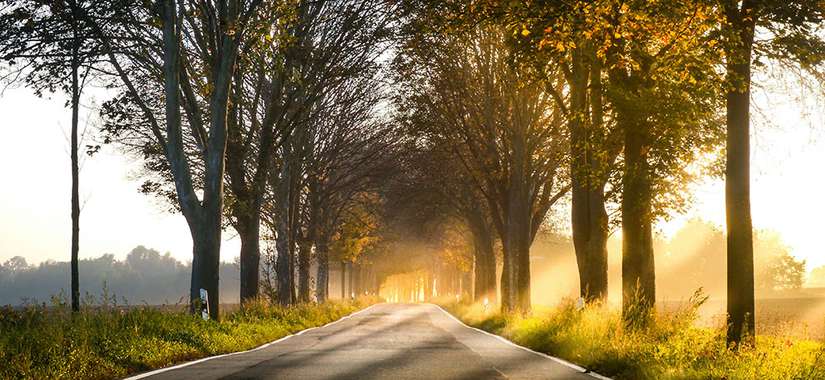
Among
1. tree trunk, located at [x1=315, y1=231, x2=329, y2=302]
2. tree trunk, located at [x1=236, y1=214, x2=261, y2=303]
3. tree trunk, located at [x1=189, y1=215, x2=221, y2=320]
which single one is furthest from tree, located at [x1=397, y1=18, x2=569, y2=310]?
tree trunk, located at [x1=315, y1=231, x2=329, y2=302]

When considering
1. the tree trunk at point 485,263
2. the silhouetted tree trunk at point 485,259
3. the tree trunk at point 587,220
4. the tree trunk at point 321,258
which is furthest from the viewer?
the tree trunk at point 321,258

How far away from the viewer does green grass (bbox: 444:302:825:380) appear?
10.7 meters

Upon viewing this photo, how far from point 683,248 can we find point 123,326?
14878 centimetres

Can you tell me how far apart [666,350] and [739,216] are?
2224mm

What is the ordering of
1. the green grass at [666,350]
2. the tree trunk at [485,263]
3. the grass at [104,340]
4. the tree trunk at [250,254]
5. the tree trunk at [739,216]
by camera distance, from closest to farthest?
the green grass at [666,350] → the grass at [104,340] → the tree trunk at [739,216] → the tree trunk at [250,254] → the tree trunk at [485,263]

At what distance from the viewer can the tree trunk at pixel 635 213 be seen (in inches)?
715

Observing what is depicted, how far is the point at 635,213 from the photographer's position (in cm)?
1886

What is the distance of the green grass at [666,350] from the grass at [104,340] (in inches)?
258

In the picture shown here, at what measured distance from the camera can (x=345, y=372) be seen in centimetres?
1193

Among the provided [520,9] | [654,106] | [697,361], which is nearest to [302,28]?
[654,106]

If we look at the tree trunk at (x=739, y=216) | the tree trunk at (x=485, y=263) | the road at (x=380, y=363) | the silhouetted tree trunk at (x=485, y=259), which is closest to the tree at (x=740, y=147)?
the tree trunk at (x=739, y=216)

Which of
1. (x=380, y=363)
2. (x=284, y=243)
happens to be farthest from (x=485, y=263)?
(x=380, y=363)

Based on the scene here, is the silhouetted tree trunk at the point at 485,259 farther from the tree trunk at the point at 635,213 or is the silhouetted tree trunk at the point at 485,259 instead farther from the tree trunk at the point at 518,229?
the tree trunk at the point at 635,213

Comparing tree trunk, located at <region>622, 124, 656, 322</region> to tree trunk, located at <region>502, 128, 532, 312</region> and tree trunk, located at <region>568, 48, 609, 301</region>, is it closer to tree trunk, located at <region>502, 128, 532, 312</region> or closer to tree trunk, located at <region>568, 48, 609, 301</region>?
tree trunk, located at <region>568, 48, 609, 301</region>
